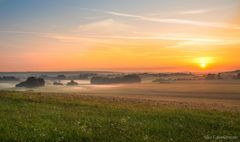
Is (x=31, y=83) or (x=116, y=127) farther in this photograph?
(x=31, y=83)

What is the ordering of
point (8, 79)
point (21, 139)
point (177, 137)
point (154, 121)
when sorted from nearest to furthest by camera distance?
1. point (21, 139)
2. point (177, 137)
3. point (154, 121)
4. point (8, 79)

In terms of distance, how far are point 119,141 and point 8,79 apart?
3408 inches

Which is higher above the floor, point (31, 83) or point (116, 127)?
point (31, 83)

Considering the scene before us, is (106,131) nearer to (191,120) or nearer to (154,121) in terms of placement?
(154,121)

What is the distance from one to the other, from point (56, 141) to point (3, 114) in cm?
629

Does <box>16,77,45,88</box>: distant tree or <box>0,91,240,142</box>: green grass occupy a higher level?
<box>16,77,45,88</box>: distant tree

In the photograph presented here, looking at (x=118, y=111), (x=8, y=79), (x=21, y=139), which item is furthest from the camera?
(x=8, y=79)

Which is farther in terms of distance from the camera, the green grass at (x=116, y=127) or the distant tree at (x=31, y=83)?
the distant tree at (x=31, y=83)

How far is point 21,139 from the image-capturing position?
37.9 feet

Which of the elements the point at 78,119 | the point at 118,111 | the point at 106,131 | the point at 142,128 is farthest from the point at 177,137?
the point at 118,111

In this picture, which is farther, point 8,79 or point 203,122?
point 8,79

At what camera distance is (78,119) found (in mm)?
15703

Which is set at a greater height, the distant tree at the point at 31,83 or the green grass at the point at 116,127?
the distant tree at the point at 31,83

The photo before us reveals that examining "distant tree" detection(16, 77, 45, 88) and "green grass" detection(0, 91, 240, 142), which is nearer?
"green grass" detection(0, 91, 240, 142)
